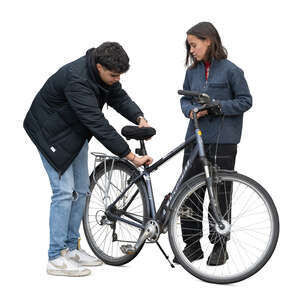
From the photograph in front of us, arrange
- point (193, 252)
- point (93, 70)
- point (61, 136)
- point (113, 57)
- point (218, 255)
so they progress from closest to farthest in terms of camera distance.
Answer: point (113, 57) → point (93, 70) → point (61, 136) → point (218, 255) → point (193, 252)

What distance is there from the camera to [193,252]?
218 inches

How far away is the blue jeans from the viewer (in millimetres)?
5336

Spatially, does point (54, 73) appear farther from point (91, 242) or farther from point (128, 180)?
point (91, 242)

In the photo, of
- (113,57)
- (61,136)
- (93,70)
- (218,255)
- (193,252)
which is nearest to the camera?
(113,57)

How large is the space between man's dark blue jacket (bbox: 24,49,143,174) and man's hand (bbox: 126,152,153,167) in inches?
2.2

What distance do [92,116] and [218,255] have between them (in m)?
1.36

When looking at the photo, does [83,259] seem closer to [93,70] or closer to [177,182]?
[177,182]

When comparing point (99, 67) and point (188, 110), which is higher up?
point (99, 67)

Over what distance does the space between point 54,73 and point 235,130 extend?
136 cm

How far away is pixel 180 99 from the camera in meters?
5.52

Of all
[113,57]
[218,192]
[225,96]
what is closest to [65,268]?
[218,192]

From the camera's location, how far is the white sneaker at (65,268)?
534 centimetres

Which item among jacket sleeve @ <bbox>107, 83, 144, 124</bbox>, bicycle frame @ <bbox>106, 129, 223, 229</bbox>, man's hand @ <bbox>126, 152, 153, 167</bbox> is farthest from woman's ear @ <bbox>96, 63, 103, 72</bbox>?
bicycle frame @ <bbox>106, 129, 223, 229</bbox>

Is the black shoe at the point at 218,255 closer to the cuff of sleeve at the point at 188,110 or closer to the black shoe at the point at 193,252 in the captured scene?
the black shoe at the point at 193,252
